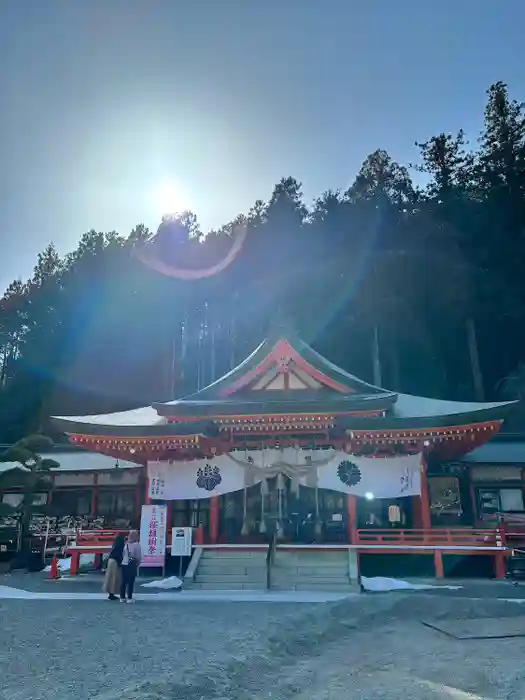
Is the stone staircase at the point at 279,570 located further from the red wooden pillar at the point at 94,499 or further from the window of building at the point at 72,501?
the window of building at the point at 72,501

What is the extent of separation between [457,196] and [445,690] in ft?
93.0

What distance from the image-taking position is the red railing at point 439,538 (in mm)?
12125

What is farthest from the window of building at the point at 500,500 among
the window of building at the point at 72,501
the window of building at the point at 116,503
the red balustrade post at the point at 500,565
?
the window of building at the point at 72,501

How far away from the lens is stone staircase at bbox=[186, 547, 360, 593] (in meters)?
11.2

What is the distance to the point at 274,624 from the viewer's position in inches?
295

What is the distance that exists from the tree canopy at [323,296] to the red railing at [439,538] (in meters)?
14.3

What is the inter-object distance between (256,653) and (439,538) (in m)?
8.13

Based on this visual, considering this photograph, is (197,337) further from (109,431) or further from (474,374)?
(109,431)

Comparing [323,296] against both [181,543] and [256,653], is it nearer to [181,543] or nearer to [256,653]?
[181,543]

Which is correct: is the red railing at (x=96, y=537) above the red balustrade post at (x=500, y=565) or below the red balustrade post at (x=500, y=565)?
above

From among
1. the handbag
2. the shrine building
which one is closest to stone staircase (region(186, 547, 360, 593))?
the shrine building

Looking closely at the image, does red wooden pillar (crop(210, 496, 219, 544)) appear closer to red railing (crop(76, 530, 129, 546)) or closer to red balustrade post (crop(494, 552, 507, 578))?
red railing (crop(76, 530, 129, 546))

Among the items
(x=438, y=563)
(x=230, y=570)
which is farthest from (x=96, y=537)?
(x=438, y=563)

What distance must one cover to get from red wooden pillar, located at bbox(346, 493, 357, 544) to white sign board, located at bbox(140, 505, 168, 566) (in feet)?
14.4
